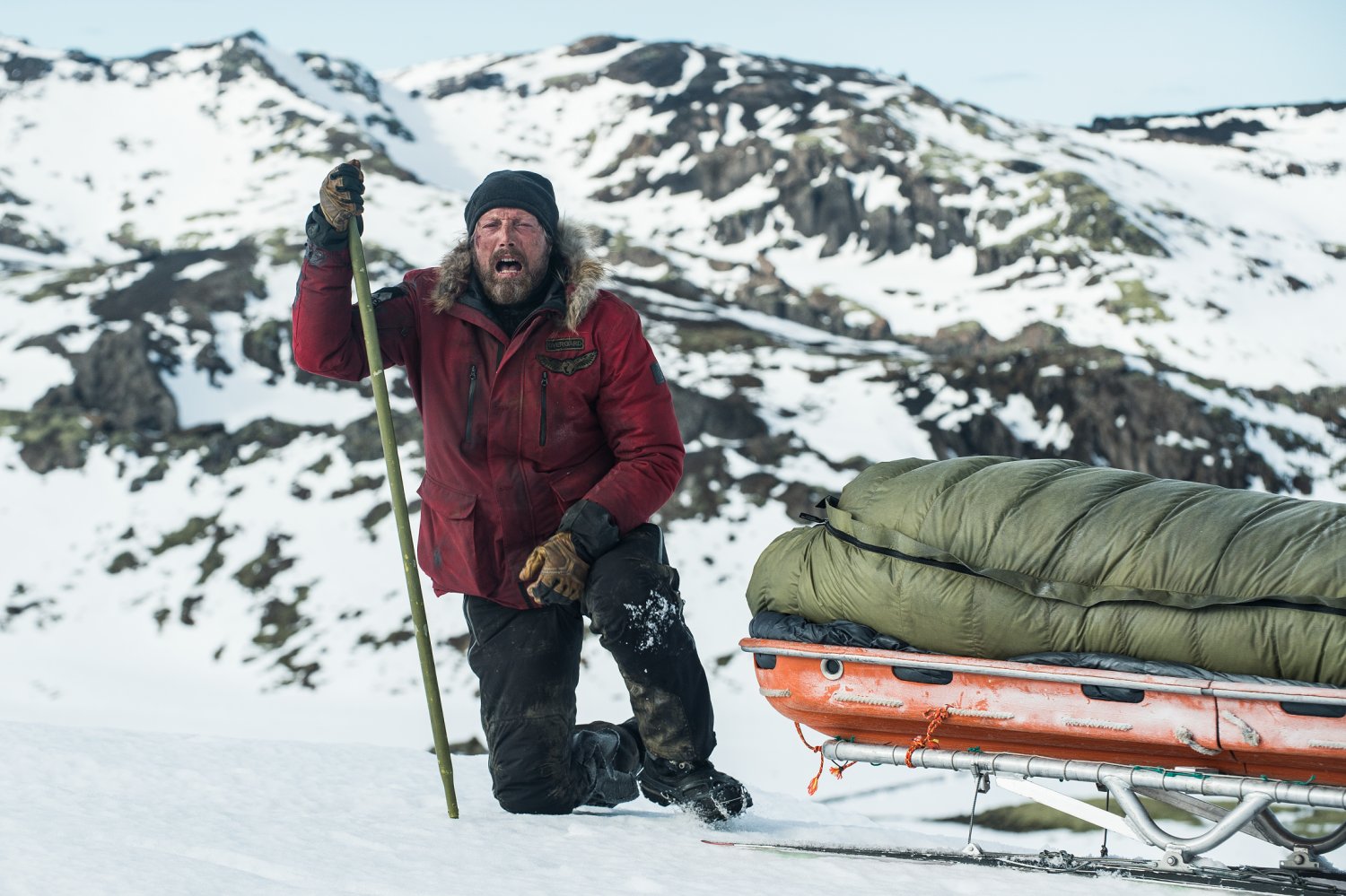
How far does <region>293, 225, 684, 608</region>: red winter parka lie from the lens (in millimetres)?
4500

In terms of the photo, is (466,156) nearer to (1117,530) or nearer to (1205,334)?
(1205,334)

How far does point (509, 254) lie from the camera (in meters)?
4.55

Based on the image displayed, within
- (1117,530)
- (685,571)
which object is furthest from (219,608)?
(1117,530)

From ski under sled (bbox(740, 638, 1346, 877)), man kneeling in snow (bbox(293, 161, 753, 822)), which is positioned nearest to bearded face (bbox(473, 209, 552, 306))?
man kneeling in snow (bbox(293, 161, 753, 822))

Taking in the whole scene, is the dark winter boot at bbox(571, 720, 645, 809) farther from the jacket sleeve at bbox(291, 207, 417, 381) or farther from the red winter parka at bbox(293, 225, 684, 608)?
the jacket sleeve at bbox(291, 207, 417, 381)

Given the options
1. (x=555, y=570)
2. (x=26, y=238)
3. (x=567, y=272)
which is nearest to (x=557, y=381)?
(x=567, y=272)

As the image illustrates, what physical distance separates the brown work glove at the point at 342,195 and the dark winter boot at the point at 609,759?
6.94 feet

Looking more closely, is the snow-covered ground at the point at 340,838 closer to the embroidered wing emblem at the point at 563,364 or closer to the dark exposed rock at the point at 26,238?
the embroidered wing emblem at the point at 563,364

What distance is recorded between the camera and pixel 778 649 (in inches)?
157

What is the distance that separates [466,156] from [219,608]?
4424 centimetres

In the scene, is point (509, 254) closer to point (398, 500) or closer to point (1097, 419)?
point (398, 500)

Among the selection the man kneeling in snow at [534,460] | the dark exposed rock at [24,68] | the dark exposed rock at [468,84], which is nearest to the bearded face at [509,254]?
the man kneeling in snow at [534,460]

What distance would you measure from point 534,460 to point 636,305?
19.1 m

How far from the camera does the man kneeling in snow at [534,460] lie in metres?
4.43
